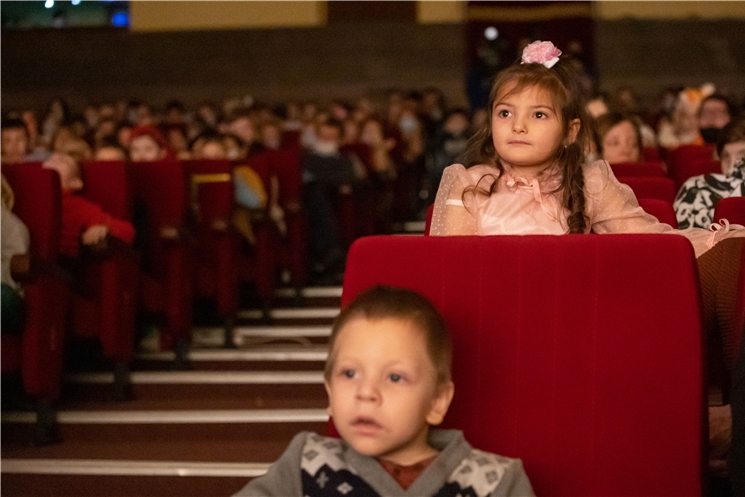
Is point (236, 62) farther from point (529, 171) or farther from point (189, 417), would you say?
point (529, 171)

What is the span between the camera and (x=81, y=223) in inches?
171

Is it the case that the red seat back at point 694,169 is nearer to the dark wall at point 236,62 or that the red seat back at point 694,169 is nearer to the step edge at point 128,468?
the step edge at point 128,468

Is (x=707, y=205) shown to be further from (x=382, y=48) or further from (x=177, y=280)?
(x=382, y=48)

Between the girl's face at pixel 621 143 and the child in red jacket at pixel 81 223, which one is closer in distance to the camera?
the child in red jacket at pixel 81 223

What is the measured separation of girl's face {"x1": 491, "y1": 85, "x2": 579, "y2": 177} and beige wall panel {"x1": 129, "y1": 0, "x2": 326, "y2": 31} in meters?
11.4

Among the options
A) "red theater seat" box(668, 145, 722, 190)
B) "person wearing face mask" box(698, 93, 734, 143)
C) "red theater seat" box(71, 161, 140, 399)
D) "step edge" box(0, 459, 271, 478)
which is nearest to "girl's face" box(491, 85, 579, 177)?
"step edge" box(0, 459, 271, 478)

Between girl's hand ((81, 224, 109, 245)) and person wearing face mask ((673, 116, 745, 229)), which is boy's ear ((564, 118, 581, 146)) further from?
girl's hand ((81, 224, 109, 245))

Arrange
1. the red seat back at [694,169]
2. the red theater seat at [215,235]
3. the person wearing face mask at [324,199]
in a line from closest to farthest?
the red seat back at [694,169] < the red theater seat at [215,235] < the person wearing face mask at [324,199]

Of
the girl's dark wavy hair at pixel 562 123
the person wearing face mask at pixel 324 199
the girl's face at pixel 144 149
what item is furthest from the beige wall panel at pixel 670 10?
the girl's dark wavy hair at pixel 562 123

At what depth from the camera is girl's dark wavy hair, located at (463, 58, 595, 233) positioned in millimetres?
2277

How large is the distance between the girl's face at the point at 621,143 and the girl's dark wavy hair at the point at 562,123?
6.58 ft

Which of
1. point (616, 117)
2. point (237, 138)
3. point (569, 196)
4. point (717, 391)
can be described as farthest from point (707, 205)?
point (237, 138)

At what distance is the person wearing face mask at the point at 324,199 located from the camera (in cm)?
640

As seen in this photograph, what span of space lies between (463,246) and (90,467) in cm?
202
